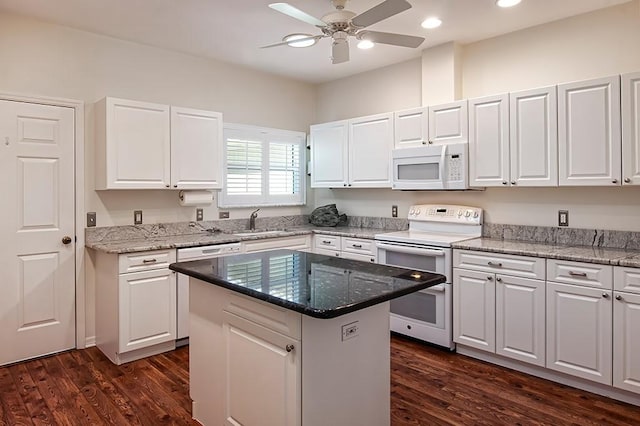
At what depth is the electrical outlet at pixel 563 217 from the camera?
3.33 metres

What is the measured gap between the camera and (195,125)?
3891 mm

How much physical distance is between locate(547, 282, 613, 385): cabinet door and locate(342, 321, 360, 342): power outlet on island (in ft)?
5.77

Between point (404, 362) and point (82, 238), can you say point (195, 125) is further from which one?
point (404, 362)

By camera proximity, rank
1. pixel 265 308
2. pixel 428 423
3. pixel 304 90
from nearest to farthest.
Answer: pixel 265 308 → pixel 428 423 → pixel 304 90

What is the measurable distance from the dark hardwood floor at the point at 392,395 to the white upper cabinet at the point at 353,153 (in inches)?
74.4

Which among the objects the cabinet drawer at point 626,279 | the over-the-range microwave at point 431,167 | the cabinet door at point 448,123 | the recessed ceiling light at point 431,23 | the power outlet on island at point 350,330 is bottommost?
Result: the power outlet on island at point 350,330

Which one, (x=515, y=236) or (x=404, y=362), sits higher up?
(x=515, y=236)

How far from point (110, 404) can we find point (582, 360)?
3081mm

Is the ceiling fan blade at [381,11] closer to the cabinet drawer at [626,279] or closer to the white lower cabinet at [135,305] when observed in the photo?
the cabinet drawer at [626,279]

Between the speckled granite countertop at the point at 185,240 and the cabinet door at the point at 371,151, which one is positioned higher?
→ the cabinet door at the point at 371,151

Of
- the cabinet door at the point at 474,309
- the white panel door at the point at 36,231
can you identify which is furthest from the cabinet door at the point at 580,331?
the white panel door at the point at 36,231

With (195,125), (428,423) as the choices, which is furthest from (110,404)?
(195,125)

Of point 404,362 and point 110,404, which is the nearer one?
point 110,404

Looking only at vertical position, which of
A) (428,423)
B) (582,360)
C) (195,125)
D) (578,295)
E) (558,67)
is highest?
(558,67)
